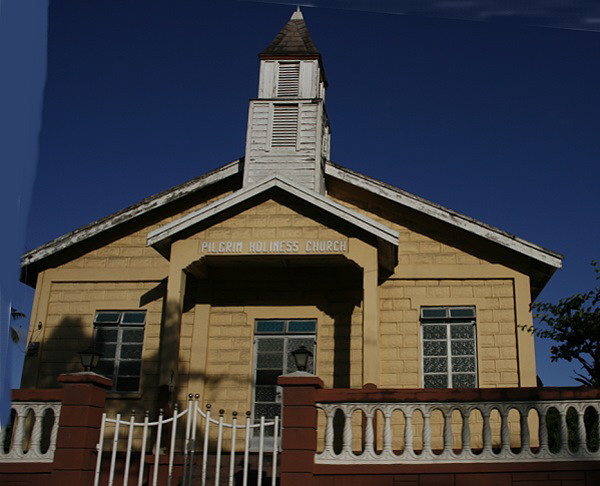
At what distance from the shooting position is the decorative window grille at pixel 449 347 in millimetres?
13695

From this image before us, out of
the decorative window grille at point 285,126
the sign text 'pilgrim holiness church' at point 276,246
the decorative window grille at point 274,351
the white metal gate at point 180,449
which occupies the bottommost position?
the white metal gate at point 180,449

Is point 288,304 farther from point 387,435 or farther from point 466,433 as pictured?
point 466,433

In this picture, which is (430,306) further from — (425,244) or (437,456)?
(437,456)

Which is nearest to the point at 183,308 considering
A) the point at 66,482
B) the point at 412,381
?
the point at 412,381

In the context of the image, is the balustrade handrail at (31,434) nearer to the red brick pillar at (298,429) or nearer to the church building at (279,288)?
the red brick pillar at (298,429)

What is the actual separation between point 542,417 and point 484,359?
15.1ft

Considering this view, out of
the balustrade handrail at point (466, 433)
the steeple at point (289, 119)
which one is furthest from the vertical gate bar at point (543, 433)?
the steeple at point (289, 119)

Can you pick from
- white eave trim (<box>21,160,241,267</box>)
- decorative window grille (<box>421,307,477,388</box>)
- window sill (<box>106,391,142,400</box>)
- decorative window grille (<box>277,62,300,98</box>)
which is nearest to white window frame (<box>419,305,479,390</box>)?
decorative window grille (<box>421,307,477,388</box>)

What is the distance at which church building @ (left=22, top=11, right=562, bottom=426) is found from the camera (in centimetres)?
1339

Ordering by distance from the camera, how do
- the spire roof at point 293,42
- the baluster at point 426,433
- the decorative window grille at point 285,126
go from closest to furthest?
the baluster at point 426,433 < the decorative window grille at point 285,126 < the spire roof at point 293,42

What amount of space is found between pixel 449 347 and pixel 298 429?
18.1 feet

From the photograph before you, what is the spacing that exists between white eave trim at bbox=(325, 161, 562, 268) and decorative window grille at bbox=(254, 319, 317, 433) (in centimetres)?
293

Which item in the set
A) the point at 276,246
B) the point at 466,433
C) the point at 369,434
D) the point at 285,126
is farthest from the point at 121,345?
the point at 466,433

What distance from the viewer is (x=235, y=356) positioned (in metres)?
14.2
